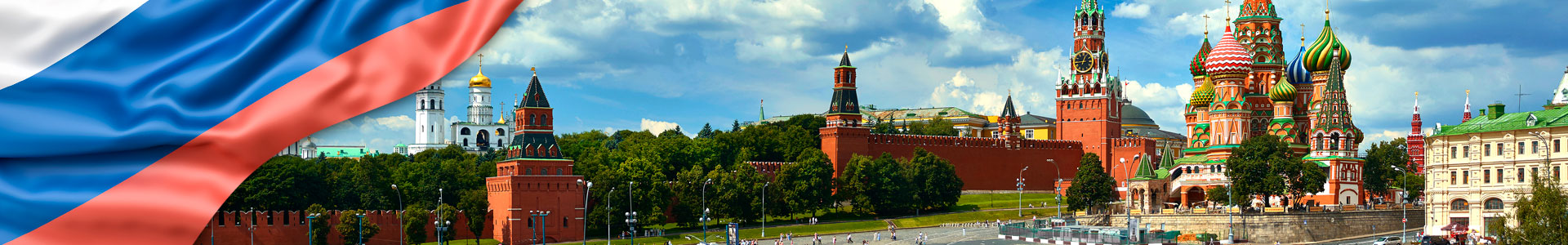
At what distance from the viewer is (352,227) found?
84000 mm

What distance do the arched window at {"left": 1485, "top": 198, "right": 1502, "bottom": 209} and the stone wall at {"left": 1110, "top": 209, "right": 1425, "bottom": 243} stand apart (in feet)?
25.0

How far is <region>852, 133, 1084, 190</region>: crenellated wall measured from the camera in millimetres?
116312

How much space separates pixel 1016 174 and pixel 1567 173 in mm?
53200

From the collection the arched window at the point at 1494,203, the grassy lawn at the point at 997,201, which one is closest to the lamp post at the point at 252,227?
the grassy lawn at the point at 997,201

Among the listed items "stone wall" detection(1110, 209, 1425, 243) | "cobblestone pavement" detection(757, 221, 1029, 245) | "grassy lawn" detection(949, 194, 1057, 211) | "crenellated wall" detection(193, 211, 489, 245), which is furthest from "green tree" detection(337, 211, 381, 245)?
"stone wall" detection(1110, 209, 1425, 243)

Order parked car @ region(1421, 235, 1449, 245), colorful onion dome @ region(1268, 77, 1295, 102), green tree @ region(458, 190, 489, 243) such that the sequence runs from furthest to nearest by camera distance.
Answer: colorful onion dome @ region(1268, 77, 1295, 102), green tree @ region(458, 190, 489, 243), parked car @ region(1421, 235, 1449, 245)

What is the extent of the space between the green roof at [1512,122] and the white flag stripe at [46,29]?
7651cm

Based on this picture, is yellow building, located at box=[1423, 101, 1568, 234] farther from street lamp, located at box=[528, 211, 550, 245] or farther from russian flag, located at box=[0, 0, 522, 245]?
russian flag, located at box=[0, 0, 522, 245]

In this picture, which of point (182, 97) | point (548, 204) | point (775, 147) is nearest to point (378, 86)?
point (182, 97)

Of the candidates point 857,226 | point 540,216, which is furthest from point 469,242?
point 857,226

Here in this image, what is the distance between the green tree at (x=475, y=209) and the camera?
3344 inches

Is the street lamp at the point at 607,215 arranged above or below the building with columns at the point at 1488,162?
below

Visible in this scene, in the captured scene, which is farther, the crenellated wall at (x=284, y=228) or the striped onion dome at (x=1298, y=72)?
the striped onion dome at (x=1298, y=72)

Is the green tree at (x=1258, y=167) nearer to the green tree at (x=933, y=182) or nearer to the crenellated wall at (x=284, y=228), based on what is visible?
the green tree at (x=933, y=182)
